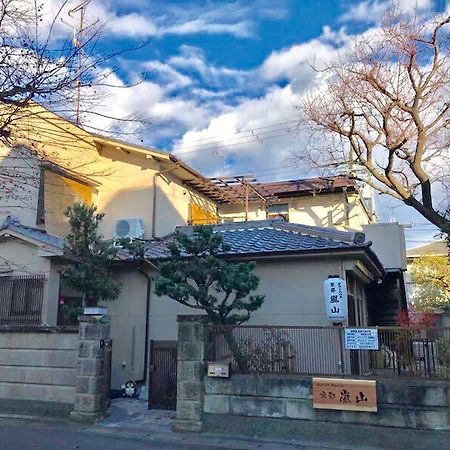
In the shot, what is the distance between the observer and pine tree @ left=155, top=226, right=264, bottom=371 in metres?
9.05

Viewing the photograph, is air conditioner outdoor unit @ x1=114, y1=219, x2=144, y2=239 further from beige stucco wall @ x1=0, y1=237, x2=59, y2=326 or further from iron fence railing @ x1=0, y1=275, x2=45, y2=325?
iron fence railing @ x1=0, y1=275, x2=45, y2=325

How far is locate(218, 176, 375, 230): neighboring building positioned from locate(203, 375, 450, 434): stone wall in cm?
1402

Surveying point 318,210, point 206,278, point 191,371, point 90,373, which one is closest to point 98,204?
point 90,373

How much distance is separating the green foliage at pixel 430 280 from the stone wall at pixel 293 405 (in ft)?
72.7

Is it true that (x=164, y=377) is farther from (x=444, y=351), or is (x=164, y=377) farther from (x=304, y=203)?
(x=304, y=203)

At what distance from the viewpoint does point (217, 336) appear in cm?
930

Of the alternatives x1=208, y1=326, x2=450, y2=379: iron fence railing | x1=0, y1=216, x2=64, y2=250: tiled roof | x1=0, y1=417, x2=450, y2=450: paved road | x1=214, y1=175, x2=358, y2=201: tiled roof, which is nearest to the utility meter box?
x1=208, y1=326, x2=450, y2=379: iron fence railing

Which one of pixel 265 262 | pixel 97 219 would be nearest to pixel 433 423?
pixel 265 262

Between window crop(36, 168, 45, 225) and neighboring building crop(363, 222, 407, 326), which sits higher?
window crop(36, 168, 45, 225)

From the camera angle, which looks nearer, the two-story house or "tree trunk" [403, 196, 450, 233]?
the two-story house

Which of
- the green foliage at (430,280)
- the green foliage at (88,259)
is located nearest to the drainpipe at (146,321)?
the green foliage at (88,259)

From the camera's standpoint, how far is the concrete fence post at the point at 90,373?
948 centimetres

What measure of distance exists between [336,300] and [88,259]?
6.17 metres

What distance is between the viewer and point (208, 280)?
9414 millimetres
